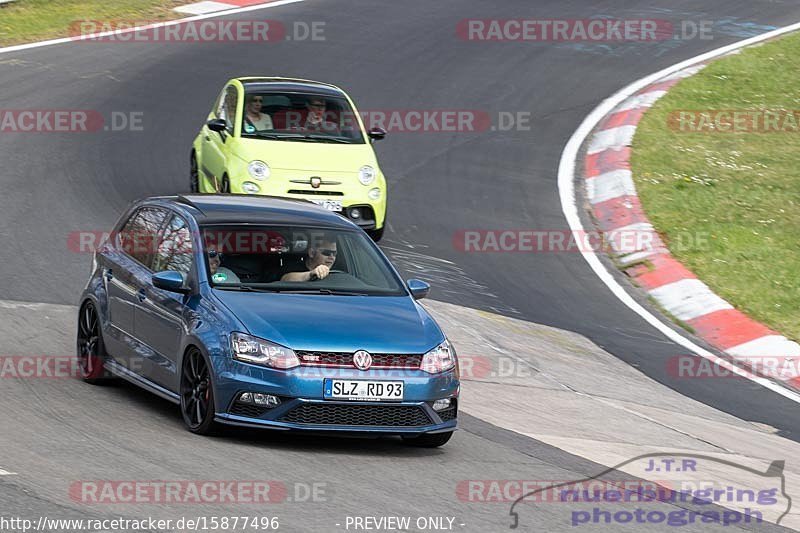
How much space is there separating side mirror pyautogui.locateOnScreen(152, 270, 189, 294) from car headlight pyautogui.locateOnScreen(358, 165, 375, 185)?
6303 mm

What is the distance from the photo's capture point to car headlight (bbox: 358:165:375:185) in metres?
15.6

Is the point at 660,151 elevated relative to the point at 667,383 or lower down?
elevated

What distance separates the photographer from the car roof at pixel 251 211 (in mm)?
10047

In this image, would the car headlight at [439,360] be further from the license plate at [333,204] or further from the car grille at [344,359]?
the license plate at [333,204]

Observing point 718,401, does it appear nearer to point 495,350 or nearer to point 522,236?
point 495,350

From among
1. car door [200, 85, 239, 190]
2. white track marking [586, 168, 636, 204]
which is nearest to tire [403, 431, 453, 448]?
car door [200, 85, 239, 190]

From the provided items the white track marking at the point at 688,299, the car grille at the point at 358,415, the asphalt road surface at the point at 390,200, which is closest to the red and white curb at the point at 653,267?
the white track marking at the point at 688,299

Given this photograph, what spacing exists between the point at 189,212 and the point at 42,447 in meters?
2.35

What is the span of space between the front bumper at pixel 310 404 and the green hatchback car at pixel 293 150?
19.7 ft

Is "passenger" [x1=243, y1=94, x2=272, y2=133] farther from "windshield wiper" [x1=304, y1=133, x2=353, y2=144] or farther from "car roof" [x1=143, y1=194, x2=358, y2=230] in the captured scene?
"car roof" [x1=143, y1=194, x2=358, y2=230]

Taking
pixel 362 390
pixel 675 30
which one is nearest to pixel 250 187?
pixel 362 390

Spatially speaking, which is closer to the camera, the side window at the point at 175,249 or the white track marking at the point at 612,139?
the side window at the point at 175,249

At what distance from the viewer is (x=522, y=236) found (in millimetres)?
16562

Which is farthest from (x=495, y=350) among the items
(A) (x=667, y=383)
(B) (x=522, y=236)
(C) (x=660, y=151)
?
A: (C) (x=660, y=151)
